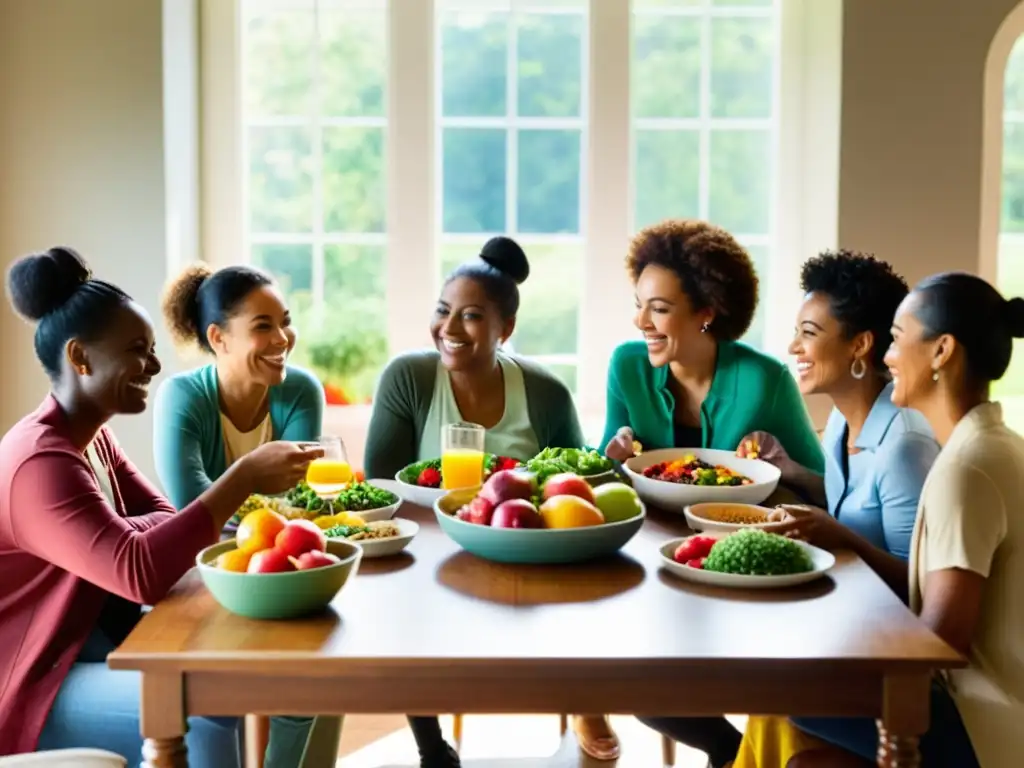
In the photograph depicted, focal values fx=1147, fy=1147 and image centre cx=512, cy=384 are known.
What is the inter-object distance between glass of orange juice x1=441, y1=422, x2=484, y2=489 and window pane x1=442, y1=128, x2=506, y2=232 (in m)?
1.71

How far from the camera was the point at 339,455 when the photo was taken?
2.15m

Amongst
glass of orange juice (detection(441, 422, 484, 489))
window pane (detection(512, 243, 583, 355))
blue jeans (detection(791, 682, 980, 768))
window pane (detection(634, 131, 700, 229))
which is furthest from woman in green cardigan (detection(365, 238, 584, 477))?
blue jeans (detection(791, 682, 980, 768))

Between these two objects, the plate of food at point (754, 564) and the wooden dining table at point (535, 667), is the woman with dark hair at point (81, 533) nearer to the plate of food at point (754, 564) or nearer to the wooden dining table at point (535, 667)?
A: the wooden dining table at point (535, 667)

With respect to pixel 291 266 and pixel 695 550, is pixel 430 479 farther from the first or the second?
pixel 291 266

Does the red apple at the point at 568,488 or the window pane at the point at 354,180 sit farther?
the window pane at the point at 354,180

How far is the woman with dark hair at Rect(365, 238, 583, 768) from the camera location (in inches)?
110

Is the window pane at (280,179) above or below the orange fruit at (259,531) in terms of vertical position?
above

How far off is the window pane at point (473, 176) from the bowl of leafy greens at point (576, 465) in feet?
5.19

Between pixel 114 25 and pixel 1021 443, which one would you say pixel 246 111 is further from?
pixel 1021 443

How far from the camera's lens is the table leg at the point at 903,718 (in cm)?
150

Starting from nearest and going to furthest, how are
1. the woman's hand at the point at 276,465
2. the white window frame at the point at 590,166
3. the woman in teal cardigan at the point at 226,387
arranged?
the woman's hand at the point at 276,465, the woman in teal cardigan at the point at 226,387, the white window frame at the point at 590,166

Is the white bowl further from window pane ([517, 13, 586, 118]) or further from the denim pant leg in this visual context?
window pane ([517, 13, 586, 118])

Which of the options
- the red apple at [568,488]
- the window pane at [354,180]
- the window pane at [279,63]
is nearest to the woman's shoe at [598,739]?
the red apple at [568,488]

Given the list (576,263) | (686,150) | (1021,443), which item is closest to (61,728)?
(1021,443)
